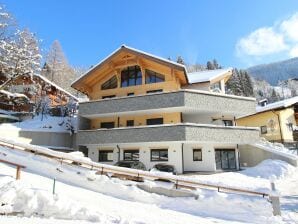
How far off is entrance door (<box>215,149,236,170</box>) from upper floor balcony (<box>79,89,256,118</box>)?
11.6 feet

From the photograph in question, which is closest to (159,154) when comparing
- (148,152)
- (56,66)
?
(148,152)

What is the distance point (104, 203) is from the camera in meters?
12.5

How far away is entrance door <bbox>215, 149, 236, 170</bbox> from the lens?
27656 millimetres

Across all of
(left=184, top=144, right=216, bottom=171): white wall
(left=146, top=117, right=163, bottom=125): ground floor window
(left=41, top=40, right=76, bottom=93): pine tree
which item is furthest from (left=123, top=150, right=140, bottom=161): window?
(left=41, top=40, right=76, bottom=93): pine tree

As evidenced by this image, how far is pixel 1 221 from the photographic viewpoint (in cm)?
944

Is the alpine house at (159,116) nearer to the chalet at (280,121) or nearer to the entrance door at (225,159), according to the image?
the entrance door at (225,159)

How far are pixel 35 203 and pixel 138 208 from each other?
384cm

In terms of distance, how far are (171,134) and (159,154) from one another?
119 inches

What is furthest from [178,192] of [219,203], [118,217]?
[118,217]

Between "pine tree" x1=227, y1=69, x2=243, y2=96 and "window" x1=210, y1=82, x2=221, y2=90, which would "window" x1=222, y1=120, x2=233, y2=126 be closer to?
"window" x1=210, y1=82, x2=221, y2=90

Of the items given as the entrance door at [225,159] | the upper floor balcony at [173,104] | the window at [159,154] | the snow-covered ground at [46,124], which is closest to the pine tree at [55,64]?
the snow-covered ground at [46,124]

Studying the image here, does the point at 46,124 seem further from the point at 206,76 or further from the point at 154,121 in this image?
the point at 206,76

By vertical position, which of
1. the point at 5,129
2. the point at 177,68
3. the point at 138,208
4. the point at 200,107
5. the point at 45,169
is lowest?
the point at 138,208

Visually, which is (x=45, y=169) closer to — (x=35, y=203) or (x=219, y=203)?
(x=35, y=203)
